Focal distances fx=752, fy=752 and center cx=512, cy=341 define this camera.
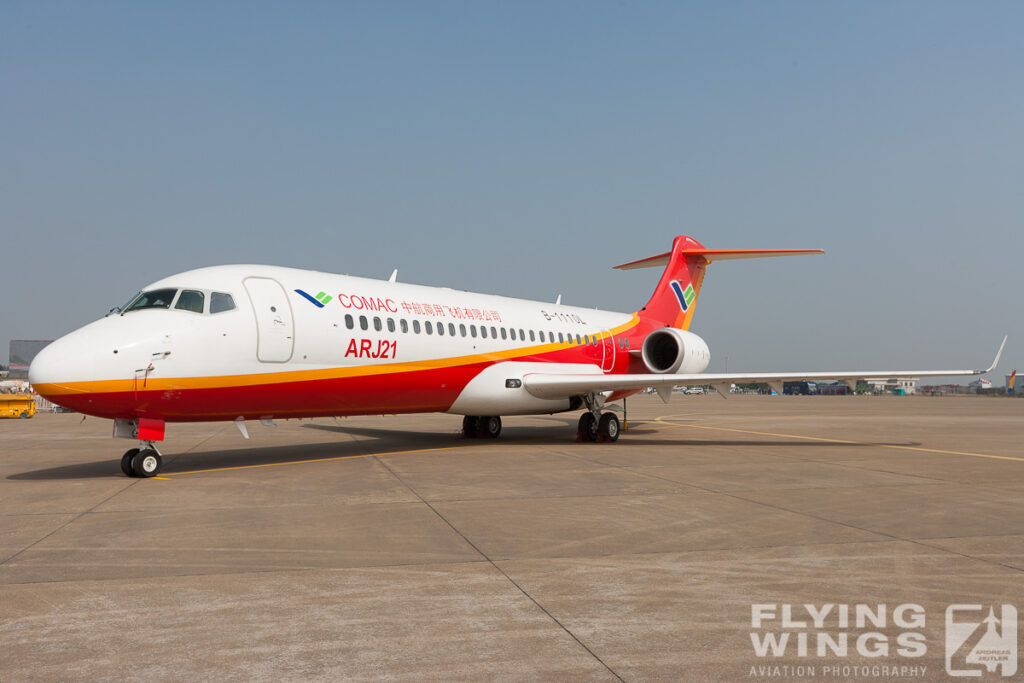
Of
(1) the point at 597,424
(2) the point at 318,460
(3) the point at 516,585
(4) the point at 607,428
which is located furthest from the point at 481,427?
(3) the point at 516,585

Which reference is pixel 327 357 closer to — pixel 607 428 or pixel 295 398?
pixel 295 398

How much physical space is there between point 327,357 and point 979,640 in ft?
33.5

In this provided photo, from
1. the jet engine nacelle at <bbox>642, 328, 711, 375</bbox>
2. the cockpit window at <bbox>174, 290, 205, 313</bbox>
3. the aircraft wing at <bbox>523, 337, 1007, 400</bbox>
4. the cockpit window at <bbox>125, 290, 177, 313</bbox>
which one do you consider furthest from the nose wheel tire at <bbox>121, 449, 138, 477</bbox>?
the jet engine nacelle at <bbox>642, 328, 711, 375</bbox>

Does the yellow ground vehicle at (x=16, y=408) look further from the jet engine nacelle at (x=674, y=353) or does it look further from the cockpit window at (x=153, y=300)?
the jet engine nacelle at (x=674, y=353)

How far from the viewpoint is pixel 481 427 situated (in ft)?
63.0

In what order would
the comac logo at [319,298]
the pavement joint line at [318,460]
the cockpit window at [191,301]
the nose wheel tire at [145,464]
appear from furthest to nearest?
the comac logo at [319,298] < the pavement joint line at [318,460] < the cockpit window at [191,301] < the nose wheel tire at [145,464]

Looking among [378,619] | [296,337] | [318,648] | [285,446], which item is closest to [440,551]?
[378,619]

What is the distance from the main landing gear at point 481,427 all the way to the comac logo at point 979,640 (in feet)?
49.7

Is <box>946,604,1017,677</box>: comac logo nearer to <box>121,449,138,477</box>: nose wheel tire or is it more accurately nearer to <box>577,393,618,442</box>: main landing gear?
<box>121,449,138,477</box>: nose wheel tire

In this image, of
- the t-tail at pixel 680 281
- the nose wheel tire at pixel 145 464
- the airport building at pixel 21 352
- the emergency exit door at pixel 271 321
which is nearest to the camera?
the nose wheel tire at pixel 145 464

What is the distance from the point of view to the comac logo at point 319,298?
12.5 metres

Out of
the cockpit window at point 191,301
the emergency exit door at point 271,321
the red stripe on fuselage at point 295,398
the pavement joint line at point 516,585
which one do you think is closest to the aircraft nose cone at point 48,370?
the red stripe on fuselage at point 295,398

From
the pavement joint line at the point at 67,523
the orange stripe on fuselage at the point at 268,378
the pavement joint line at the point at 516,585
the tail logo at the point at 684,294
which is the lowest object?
the pavement joint line at the point at 516,585

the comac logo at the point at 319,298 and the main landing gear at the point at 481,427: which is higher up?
the comac logo at the point at 319,298
